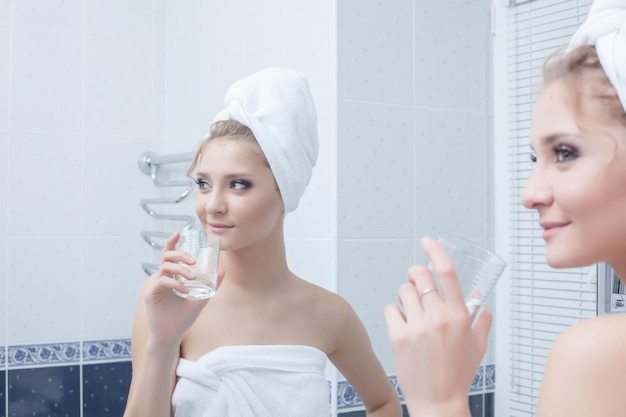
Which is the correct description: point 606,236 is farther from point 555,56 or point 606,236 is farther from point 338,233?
point 338,233

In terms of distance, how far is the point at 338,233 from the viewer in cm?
164

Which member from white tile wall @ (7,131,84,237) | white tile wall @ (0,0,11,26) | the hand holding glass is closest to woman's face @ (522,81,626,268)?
the hand holding glass

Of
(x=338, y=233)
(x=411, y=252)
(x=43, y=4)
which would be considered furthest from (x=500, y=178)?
(x=43, y=4)

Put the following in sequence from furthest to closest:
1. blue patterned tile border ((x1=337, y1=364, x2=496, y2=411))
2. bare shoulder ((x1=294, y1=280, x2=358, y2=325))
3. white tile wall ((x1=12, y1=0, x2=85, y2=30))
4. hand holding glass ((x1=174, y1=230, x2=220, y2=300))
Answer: white tile wall ((x1=12, y1=0, x2=85, y2=30)) < blue patterned tile border ((x1=337, y1=364, x2=496, y2=411)) < bare shoulder ((x1=294, y1=280, x2=358, y2=325)) < hand holding glass ((x1=174, y1=230, x2=220, y2=300))

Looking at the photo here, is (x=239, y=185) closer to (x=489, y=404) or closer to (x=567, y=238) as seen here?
(x=567, y=238)

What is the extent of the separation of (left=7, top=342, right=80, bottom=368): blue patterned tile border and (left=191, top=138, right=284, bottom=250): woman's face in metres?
1.32

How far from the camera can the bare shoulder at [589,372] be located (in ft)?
2.04

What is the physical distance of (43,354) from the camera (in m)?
2.32

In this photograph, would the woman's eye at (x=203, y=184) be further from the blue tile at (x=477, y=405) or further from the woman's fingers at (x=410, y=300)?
the blue tile at (x=477, y=405)

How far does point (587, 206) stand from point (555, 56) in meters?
0.18

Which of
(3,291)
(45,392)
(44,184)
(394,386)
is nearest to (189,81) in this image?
(44,184)

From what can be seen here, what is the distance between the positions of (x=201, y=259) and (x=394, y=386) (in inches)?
32.2

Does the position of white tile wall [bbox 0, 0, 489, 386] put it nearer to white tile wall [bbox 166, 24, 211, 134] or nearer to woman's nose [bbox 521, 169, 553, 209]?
white tile wall [bbox 166, 24, 211, 134]

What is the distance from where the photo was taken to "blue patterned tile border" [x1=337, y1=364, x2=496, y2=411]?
1.65 m
